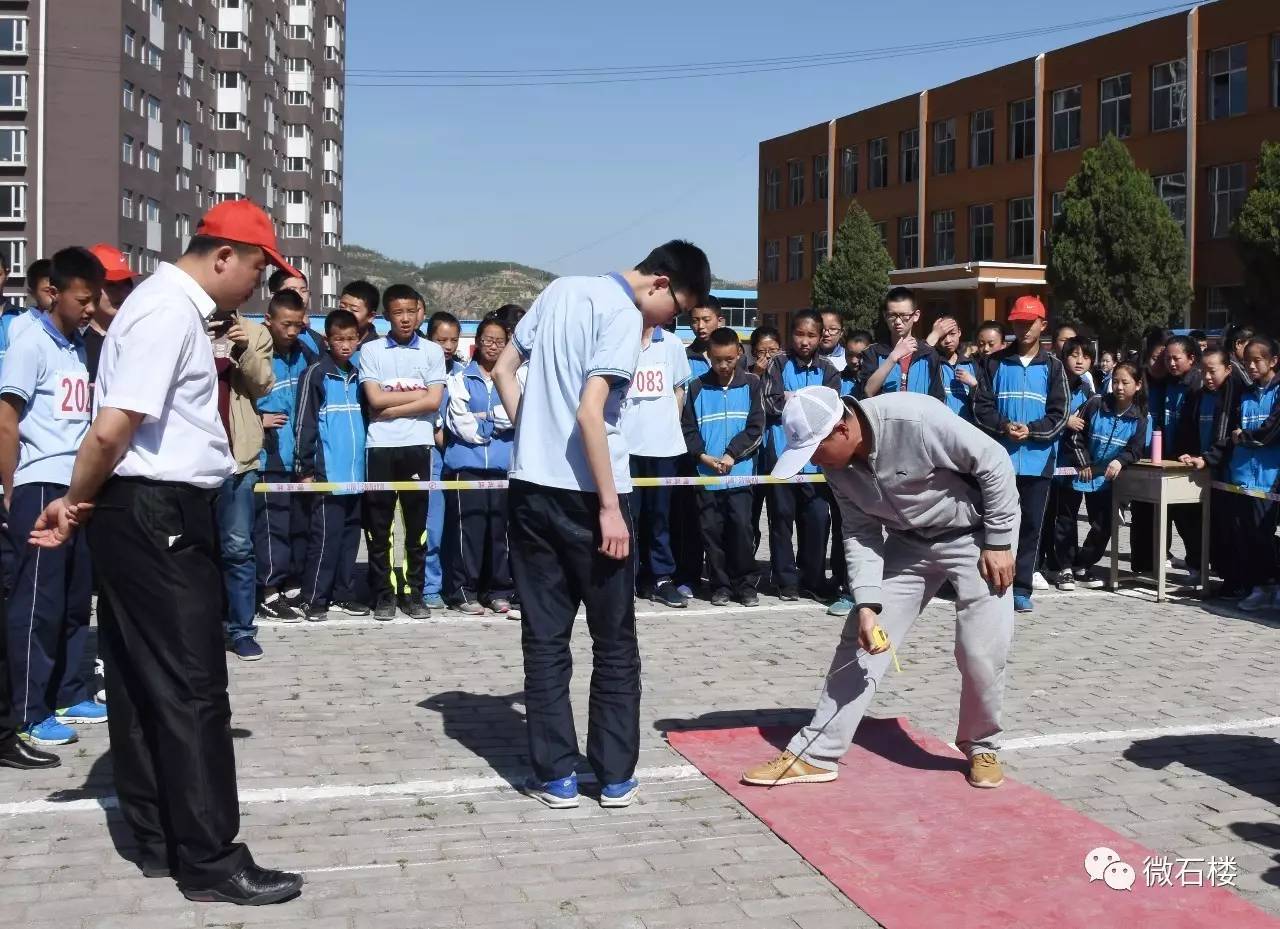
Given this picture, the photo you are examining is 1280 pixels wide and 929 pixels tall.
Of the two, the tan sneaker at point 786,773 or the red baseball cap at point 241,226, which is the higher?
the red baseball cap at point 241,226

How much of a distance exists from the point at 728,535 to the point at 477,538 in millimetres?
1984

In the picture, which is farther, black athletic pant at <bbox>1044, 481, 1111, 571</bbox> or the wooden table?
black athletic pant at <bbox>1044, 481, 1111, 571</bbox>

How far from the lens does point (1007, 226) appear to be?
56312 mm

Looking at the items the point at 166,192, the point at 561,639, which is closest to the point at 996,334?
the point at 561,639

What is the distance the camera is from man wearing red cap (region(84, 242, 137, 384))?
6844mm

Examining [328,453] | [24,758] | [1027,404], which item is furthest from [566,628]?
[1027,404]

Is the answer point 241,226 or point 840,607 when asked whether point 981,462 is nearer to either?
point 241,226

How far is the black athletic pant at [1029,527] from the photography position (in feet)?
35.4

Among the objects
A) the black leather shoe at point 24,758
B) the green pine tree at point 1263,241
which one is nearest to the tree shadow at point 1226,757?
the black leather shoe at point 24,758

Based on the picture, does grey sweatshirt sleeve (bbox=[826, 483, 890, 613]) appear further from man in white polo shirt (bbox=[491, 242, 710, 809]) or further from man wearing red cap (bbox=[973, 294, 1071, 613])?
man wearing red cap (bbox=[973, 294, 1071, 613])

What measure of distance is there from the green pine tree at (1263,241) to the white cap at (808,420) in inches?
1376

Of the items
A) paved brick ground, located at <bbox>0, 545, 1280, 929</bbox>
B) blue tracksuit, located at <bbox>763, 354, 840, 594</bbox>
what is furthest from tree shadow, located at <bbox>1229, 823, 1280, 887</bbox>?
blue tracksuit, located at <bbox>763, 354, 840, 594</bbox>

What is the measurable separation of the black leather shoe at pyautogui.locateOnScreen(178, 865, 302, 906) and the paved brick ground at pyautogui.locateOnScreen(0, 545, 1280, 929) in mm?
59

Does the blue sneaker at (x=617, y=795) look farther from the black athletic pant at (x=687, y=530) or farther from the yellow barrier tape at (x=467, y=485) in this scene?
the black athletic pant at (x=687, y=530)
